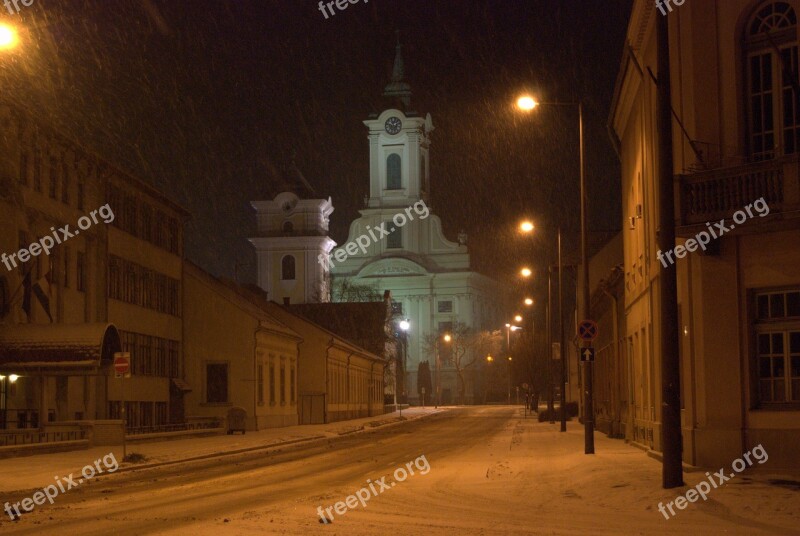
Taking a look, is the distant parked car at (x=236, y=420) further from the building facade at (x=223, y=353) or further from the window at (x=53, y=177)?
the window at (x=53, y=177)

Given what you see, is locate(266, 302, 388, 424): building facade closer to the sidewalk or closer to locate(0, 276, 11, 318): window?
the sidewalk

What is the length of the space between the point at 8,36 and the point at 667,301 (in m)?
10.8

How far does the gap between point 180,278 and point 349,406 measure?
2435 centimetres

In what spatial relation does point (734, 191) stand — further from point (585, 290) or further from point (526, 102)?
point (585, 290)

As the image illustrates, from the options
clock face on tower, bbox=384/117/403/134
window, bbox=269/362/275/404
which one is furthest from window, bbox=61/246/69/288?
clock face on tower, bbox=384/117/403/134

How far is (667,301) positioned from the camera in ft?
51.0

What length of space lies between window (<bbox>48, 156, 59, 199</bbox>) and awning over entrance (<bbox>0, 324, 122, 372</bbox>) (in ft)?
18.2

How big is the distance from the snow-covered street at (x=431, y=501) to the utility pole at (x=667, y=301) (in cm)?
71

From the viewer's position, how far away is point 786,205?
17453 mm

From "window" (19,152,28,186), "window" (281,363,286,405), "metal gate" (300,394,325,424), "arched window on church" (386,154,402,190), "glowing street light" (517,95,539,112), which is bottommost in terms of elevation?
"metal gate" (300,394,325,424)

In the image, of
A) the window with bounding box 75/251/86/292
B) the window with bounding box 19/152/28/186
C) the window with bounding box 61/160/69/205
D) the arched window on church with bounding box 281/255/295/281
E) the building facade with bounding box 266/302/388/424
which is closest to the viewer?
the window with bounding box 19/152/28/186

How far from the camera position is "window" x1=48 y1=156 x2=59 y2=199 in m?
38.1

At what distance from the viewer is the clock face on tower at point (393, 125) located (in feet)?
435

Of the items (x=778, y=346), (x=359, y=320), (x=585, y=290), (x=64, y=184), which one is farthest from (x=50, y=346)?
(x=359, y=320)
